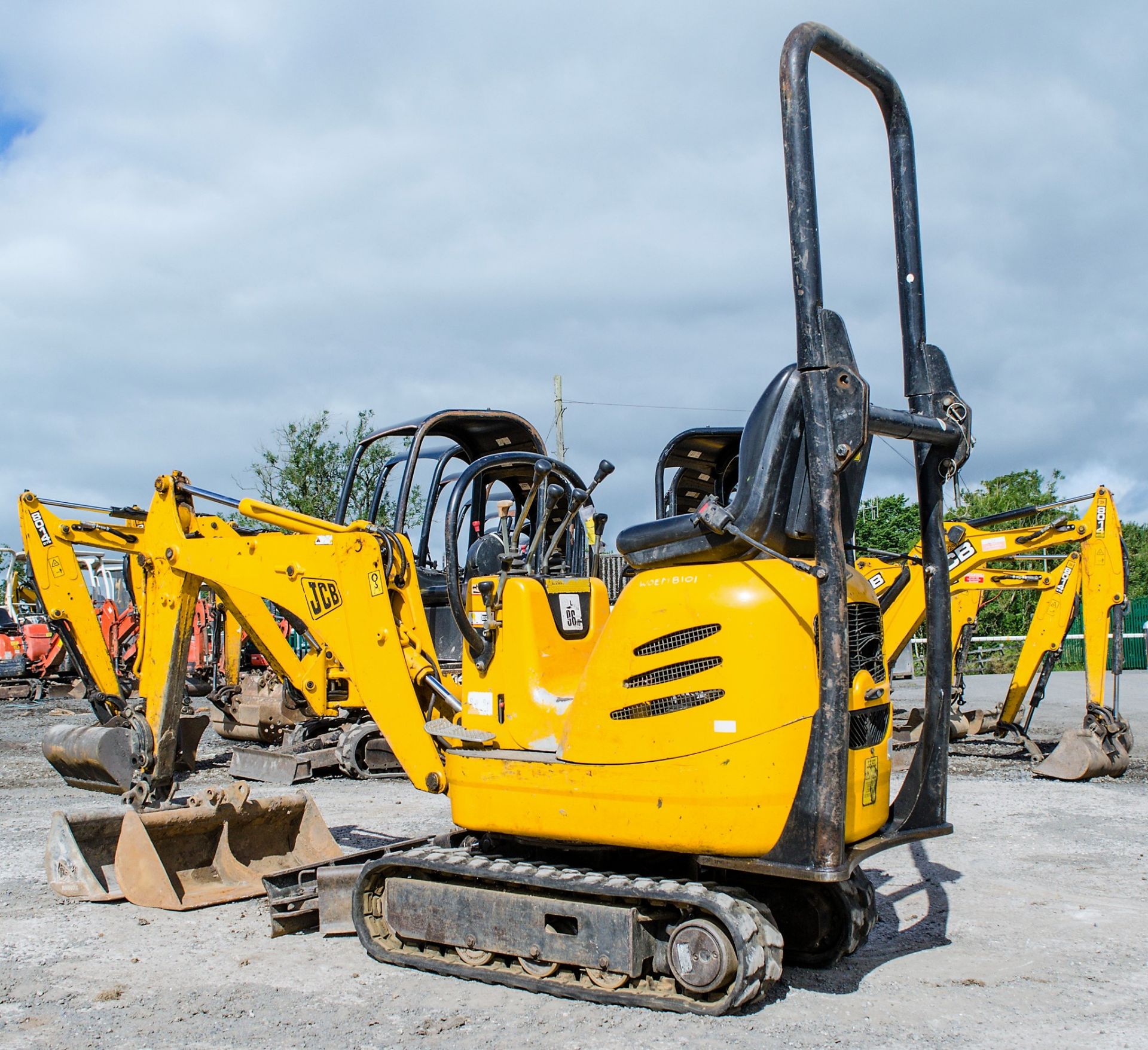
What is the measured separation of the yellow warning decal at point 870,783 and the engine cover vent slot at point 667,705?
688 millimetres

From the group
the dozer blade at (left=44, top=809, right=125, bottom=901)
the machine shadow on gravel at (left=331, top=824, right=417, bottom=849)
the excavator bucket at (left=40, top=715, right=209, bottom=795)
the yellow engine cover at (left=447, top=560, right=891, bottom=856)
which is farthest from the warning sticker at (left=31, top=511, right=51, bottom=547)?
the yellow engine cover at (left=447, top=560, right=891, bottom=856)

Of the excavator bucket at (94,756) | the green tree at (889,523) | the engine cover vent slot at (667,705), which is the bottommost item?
the excavator bucket at (94,756)

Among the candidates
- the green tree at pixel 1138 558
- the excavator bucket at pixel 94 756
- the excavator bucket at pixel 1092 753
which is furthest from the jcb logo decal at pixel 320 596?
the green tree at pixel 1138 558

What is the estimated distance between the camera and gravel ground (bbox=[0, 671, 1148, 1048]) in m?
4.01

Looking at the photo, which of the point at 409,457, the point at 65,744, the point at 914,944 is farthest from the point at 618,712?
the point at 409,457

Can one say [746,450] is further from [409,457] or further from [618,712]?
[409,457]

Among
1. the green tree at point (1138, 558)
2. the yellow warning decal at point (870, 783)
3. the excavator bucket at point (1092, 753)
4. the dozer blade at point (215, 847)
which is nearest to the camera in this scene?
the yellow warning decal at point (870, 783)

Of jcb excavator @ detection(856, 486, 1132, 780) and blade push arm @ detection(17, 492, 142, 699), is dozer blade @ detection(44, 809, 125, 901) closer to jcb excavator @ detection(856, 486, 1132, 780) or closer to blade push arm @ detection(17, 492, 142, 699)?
blade push arm @ detection(17, 492, 142, 699)

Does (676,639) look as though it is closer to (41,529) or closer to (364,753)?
(364,753)

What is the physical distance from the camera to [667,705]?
170 inches

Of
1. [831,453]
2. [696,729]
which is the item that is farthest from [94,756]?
[831,453]

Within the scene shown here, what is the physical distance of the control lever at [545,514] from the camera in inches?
216

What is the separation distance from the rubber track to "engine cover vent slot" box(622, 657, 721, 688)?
0.78 meters

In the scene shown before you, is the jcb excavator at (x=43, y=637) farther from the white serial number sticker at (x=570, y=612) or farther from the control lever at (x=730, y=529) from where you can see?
the control lever at (x=730, y=529)
